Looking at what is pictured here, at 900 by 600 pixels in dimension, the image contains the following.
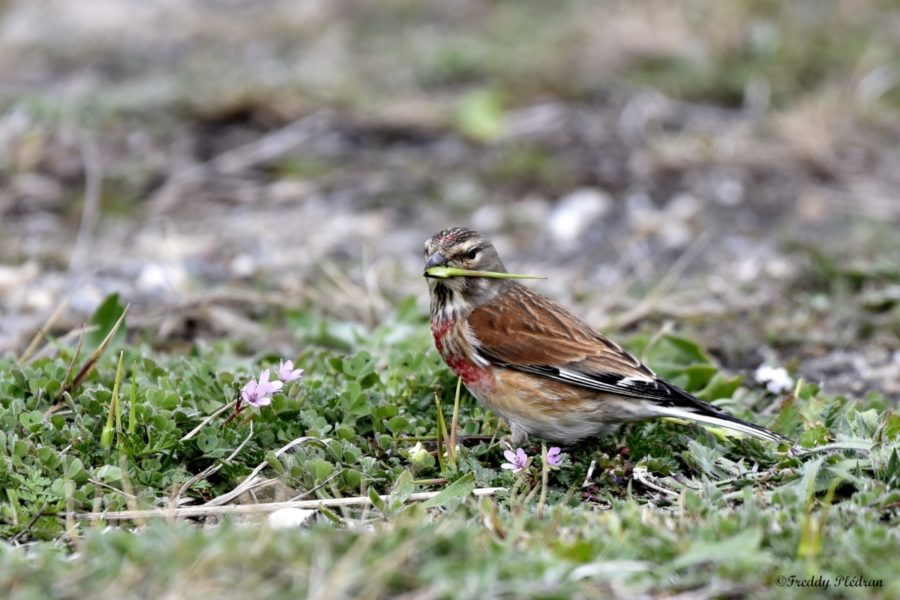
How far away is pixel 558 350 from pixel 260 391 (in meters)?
1.34

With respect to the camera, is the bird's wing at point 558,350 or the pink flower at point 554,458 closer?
the pink flower at point 554,458

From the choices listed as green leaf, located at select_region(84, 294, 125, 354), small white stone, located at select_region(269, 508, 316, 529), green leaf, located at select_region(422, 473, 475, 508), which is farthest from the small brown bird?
green leaf, located at select_region(84, 294, 125, 354)

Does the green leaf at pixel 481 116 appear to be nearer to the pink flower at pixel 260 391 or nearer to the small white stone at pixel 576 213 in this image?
the small white stone at pixel 576 213

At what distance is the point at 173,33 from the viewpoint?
12688 millimetres

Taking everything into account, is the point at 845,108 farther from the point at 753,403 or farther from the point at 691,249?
the point at 753,403

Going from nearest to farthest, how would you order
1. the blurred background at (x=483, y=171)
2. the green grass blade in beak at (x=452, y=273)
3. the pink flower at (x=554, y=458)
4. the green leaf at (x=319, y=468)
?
the green leaf at (x=319, y=468), the pink flower at (x=554, y=458), the green grass blade in beak at (x=452, y=273), the blurred background at (x=483, y=171)

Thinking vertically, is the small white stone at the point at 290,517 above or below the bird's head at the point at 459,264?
below

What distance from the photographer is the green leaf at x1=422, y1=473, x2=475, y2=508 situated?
164 inches

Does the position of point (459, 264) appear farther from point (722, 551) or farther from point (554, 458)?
point (722, 551)

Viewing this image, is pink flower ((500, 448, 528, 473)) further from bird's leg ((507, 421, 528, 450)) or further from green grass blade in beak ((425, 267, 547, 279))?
green grass blade in beak ((425, 267, 547, 279))

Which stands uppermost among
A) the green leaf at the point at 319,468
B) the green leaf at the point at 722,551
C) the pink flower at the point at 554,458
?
the green leaf at the point at 722,551

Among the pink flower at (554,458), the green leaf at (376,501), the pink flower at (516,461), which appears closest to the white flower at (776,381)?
the pink flower at (554,458)

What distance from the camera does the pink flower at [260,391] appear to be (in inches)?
174

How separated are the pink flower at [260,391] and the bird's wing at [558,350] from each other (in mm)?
997
